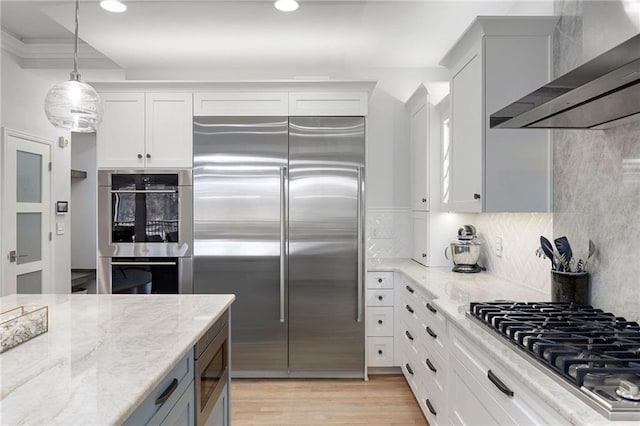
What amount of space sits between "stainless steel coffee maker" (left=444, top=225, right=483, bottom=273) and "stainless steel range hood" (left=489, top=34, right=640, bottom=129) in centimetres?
148

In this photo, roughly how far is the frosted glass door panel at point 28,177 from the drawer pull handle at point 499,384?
4249 mm

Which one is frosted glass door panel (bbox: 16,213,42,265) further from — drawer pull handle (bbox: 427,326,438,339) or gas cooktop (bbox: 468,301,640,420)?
gas cooktop (bbox: 468,301,640,420)

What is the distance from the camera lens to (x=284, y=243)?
11.4ft

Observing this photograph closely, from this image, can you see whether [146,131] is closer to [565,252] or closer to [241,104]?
[241,104]

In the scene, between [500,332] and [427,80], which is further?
[427,80]

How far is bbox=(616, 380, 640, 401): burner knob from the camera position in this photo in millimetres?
1009

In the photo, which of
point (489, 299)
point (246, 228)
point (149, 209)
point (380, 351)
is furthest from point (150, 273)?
point (489, 299)

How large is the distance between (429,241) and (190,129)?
219cm

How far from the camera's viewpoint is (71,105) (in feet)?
6.24

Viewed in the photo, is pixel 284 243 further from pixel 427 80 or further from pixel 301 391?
pixel 427 80

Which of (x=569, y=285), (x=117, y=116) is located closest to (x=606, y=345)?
(x=569, y=285)

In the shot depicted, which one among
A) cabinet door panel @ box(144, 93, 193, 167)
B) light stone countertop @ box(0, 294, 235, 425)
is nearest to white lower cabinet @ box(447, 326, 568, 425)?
light stone countertop @ box(0, 294, 235, 425)

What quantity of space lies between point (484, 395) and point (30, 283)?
4244mm

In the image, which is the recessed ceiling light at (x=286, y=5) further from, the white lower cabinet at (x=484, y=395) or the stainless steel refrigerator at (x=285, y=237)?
the white lower cabinet at (x=484, y=395)
